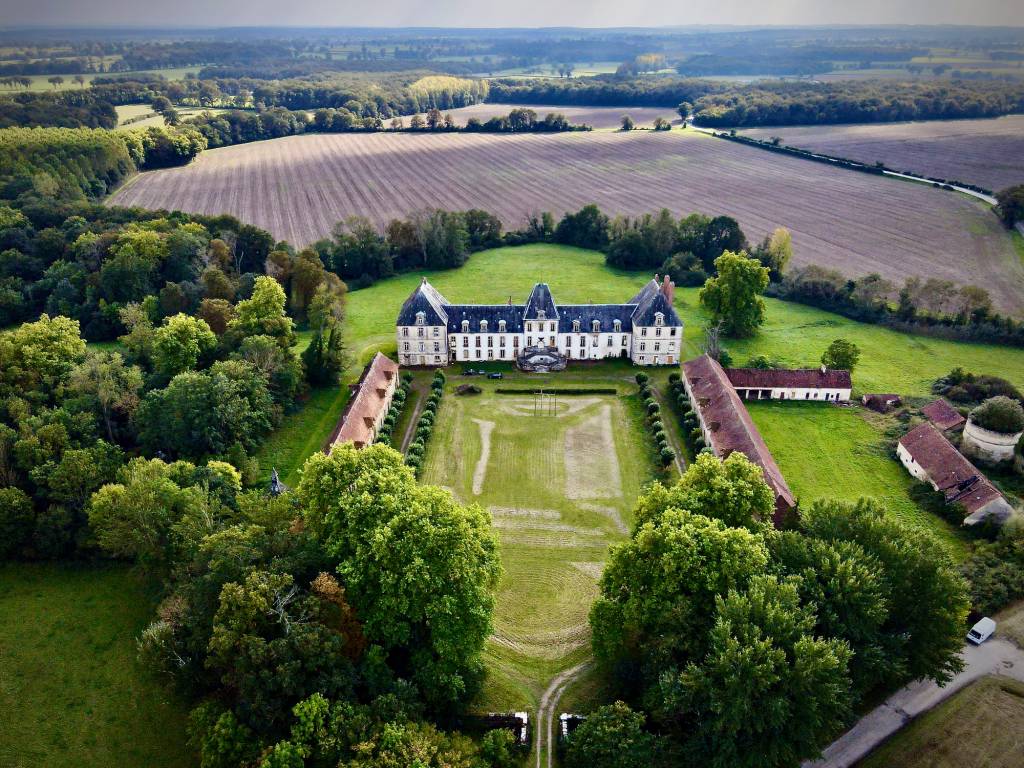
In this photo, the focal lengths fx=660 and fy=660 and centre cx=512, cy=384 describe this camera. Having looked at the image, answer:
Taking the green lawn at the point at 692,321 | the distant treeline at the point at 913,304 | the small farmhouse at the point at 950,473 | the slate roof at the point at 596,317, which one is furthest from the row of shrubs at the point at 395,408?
the distant treeline at the point at 913,304

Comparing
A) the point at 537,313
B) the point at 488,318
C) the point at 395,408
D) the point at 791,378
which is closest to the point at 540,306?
the point at 537,313

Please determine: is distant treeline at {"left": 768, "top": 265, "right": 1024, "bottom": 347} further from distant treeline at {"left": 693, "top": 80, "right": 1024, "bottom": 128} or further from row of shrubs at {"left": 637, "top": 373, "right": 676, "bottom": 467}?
distant treeline at {"left": 693, "top": 80, "right": 1024, "bottom": 128}

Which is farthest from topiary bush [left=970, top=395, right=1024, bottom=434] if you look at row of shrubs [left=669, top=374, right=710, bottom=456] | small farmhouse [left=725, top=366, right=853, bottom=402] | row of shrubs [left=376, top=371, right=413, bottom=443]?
row of shrubs [left=376, top=371, right=413, bottom=443]

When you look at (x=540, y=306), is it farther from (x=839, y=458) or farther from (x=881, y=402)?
(x=881, y=402)

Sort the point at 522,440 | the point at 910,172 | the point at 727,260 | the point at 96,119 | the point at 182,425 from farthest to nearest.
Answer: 1. the point at 96,119
2. the point at 910,172
3. the point at 727,260
4. the point at 522,440
5. the point at 182,425

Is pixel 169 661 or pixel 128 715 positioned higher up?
pixel 169 661

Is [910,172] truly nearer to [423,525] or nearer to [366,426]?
[366,426]

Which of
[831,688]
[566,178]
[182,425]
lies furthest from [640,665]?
[566,178]
